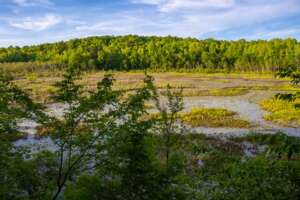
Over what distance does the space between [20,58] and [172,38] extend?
6795cm

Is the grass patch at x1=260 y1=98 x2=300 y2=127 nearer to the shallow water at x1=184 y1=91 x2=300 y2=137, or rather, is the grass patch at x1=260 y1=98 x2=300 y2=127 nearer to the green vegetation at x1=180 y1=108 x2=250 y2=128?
the shallow water at x1=184 y1=91 x2=300 y2=137

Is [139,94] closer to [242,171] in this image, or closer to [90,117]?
[90,117]

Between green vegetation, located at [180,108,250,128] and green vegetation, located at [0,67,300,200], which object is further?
green vegetation, located at [180,108,250,128]

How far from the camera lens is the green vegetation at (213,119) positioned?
33188 mm

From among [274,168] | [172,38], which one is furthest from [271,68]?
[274,168]

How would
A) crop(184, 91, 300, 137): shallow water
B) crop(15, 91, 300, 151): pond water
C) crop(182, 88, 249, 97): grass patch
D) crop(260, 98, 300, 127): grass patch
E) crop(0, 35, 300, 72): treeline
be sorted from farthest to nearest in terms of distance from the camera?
crop(0, 35, 300, 72): treeline, crop(182, 88, 249, 97): grass patch, crop(260, 98, 300, 127): grass patch, crop(184, 91, 300, 137): shallow water, crop(15, 91, 300, 151): pond water

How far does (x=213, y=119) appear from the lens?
35.8 metres

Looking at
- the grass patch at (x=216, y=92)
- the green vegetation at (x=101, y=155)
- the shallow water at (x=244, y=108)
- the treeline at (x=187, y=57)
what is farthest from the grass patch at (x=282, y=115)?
the treeline at (x=187, y=57)

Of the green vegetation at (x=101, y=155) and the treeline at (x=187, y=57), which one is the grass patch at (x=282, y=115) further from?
the treeline at (x=187, y=57)

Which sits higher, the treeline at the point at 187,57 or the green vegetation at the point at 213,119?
the treeline at the point at 187,57

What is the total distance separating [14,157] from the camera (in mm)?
8703

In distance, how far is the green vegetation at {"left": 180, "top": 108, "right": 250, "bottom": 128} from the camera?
33188mm

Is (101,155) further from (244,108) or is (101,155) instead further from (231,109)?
(244,108)

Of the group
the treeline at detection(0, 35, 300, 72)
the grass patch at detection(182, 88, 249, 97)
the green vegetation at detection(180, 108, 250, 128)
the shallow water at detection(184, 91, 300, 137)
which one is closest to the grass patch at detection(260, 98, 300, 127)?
the shallow water at detection(184, 91, 300, 137)
